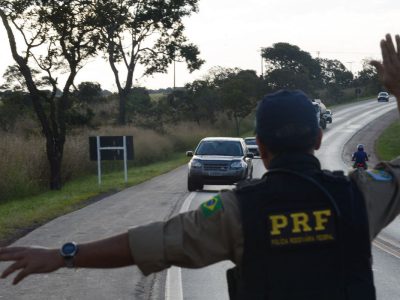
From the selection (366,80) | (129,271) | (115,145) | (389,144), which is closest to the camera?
(129,271)

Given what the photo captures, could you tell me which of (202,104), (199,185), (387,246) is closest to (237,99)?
(202,104)

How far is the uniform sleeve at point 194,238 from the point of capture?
2.67 metres

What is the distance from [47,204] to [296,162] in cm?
1899

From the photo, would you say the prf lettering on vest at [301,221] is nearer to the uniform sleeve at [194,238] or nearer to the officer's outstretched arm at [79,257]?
the uniform sleeve at [194,238]

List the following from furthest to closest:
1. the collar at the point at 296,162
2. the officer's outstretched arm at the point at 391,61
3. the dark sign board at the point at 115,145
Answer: the dark sign board at the point at 115,145 < the officer's outstretched arm at the point at 391,61 < the collar at the point at 296,162

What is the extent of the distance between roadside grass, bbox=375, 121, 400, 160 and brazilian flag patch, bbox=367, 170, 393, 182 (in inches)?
1691

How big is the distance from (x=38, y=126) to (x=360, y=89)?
111 meters

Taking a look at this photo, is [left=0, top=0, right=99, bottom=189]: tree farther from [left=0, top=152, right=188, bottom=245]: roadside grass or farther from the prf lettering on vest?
the prf lettering on vest

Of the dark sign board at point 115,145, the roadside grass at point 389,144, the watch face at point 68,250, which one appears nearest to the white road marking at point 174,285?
the watch face at point 68,250

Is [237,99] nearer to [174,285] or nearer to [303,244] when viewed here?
[174,285]

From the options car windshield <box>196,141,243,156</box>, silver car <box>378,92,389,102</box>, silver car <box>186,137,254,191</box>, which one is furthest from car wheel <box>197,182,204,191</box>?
silver car <box>378,92,389,102</box>

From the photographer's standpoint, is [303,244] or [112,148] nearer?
[303,244]

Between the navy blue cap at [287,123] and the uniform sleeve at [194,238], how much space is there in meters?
0.28

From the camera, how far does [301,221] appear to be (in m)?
2.68
